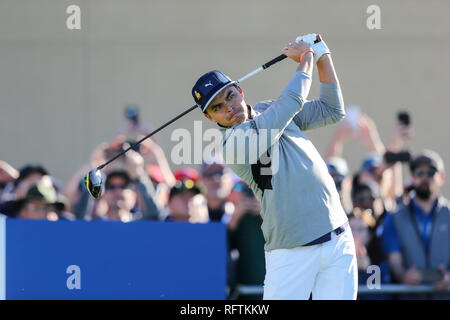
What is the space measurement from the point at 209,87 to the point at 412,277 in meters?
2.68

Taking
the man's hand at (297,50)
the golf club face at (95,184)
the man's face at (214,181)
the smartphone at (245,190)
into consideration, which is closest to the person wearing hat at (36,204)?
the man's face at (214,181)

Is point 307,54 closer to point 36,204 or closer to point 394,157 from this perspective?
point 36,204

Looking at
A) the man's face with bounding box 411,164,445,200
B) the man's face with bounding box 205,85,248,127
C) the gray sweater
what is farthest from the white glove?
the man's face with bounding box 411,164,445,200

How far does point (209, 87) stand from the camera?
455 centimetres

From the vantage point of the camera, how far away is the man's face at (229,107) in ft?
14.9

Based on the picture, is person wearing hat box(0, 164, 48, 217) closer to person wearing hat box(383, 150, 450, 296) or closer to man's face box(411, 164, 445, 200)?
person wearing hat box(383, 150, 450, 296)

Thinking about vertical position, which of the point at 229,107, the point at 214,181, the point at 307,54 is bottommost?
the point at 214,181

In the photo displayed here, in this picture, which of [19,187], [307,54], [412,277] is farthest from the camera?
[19,187]

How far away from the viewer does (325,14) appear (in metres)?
11.2

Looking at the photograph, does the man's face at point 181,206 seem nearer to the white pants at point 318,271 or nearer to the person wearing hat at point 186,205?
the person wearing hat at point 186,205

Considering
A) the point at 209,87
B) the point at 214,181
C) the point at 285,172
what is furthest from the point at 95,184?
the point at 214,181

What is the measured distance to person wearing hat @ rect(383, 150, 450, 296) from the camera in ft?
21.3

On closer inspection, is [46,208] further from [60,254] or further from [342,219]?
[342,219]

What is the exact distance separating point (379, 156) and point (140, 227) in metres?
3.51
